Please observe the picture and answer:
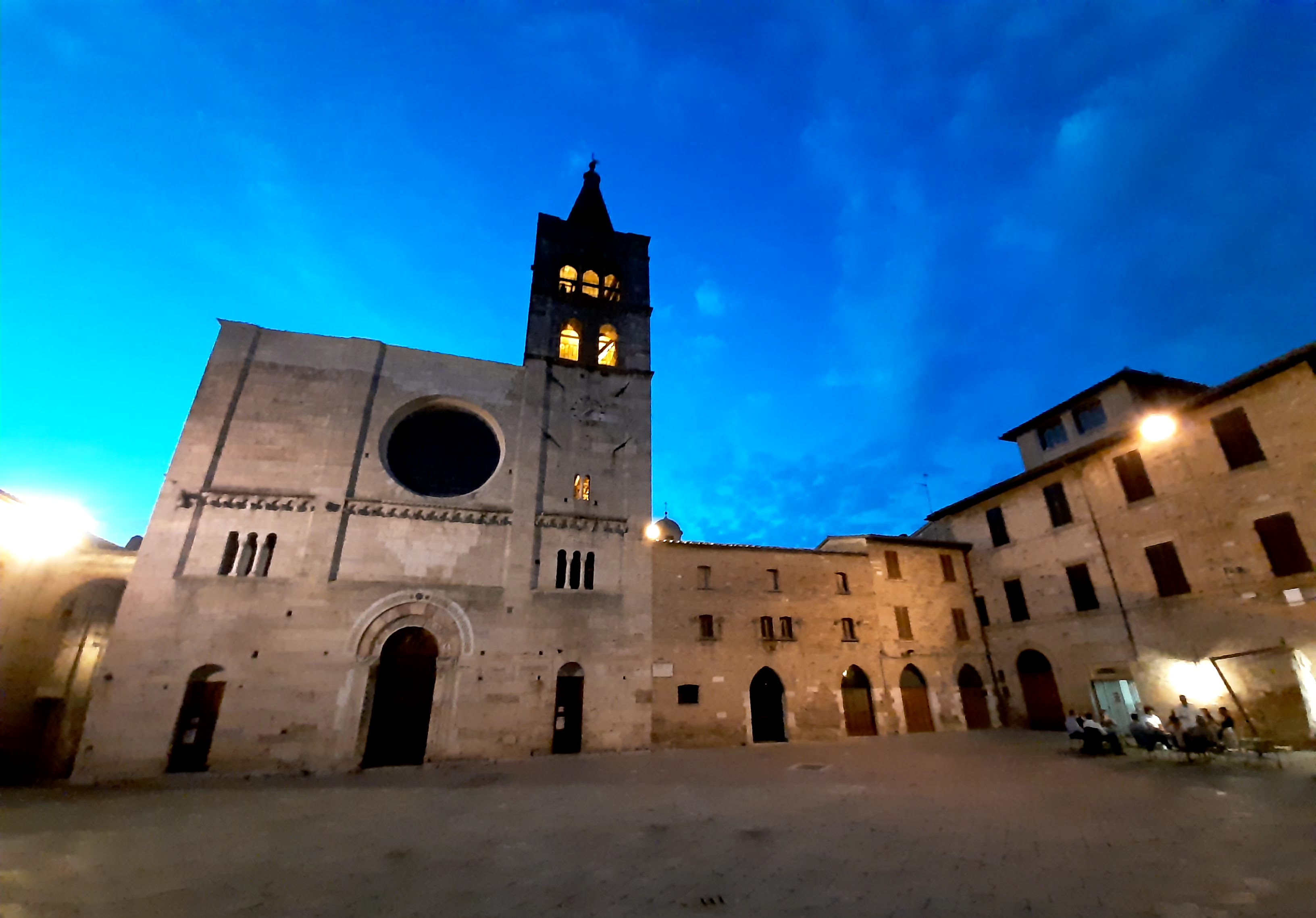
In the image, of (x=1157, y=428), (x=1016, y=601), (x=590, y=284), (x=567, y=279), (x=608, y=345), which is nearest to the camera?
(x=1157, y=428)

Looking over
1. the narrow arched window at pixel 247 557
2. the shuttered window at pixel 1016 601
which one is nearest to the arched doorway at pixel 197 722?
the narrow arched window at pixel 247 557

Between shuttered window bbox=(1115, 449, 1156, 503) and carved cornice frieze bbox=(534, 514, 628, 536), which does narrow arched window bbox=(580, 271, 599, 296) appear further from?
shuttered window bbox=(1115, 449, 1156, 503)

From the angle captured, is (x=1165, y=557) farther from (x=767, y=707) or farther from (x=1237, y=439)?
(x=767, y=707)

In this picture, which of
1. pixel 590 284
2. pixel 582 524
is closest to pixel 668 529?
pixel 582 524

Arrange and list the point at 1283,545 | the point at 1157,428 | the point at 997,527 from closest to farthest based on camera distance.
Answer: the point at 1157,428, the point at 1283,545, the point at 997,527

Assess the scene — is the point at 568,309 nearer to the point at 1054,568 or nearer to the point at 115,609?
the point at 115,609

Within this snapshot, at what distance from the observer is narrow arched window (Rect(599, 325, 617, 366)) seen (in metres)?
25.2

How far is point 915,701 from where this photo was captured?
22.2m

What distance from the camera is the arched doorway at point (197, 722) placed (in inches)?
587

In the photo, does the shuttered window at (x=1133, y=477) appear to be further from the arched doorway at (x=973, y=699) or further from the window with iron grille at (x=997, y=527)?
Answer: the arched doorway at (x=973, y=699)

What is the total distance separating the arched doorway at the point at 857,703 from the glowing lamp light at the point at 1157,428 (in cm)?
1359

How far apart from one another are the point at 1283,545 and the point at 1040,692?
32.8 ft

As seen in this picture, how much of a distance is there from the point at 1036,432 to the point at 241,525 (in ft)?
115

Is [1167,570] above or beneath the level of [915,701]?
above
